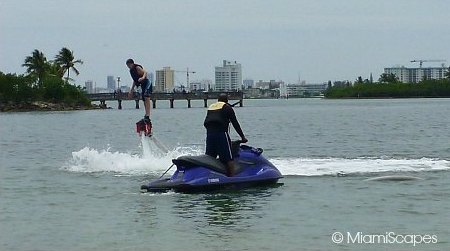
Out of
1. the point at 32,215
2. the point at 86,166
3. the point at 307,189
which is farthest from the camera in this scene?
the point at 86,166

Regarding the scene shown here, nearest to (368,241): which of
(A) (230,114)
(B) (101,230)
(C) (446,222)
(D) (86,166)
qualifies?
(C) (446,222)

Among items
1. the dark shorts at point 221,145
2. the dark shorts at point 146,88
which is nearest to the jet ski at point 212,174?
the dark shorts at point 221,145

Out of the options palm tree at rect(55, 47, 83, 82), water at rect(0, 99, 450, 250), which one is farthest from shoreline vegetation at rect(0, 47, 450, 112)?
water at rect(0, 99, 450, 250)

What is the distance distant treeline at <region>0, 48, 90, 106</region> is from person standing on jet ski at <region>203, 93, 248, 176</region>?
336 ft

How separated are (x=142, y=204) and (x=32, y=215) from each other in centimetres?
236

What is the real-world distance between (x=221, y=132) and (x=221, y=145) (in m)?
0.31

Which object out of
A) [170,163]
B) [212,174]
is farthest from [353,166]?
[212,174]

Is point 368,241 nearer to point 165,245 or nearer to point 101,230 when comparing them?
point 165,245

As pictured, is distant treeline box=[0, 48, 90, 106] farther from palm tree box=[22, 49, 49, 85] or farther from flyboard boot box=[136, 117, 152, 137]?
flyboard boot box=[136, 117, 152, 137]

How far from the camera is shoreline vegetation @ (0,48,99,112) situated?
121062mm

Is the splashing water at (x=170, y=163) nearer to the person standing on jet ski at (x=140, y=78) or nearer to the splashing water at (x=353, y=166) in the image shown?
the splashing water at (x=353, y=166)

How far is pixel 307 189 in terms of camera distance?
69.4 feet

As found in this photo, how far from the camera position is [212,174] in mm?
19797

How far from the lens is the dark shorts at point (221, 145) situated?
65.5 ft
